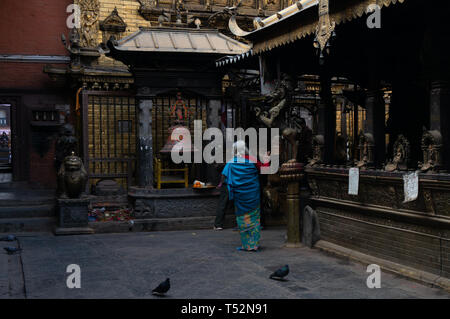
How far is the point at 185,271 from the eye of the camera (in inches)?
296

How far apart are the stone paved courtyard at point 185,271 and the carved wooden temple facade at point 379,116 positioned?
55cm

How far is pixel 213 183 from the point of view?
1280 cm

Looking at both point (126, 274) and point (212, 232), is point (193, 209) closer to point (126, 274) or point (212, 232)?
point (212, 232)

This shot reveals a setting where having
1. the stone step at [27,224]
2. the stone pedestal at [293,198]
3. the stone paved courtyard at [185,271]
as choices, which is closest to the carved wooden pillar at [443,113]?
the stone paved courtyard at [185,271]

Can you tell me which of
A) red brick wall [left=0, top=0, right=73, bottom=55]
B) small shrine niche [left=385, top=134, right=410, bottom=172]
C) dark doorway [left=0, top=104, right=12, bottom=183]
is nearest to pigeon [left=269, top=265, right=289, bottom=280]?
small shrine niche [left=385, top=134, right=410, bottom=172]

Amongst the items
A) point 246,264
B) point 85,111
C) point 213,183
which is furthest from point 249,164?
point 85,111

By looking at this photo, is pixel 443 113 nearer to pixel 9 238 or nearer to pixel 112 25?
pixel 9 238

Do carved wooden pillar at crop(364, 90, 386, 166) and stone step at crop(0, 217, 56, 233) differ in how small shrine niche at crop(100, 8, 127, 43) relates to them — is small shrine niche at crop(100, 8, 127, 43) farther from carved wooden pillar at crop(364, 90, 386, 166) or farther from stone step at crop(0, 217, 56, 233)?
carved wooden pillar at crop(364, 90, 386, 166)

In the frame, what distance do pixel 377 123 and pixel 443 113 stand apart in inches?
59.1

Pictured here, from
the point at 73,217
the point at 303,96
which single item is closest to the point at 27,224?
the point at 73,217

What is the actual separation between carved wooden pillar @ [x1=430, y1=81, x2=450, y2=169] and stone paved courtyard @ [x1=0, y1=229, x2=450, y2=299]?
179 cm

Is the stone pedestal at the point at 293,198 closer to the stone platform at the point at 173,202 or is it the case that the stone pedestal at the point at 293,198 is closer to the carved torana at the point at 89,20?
the stone platform at the point at 173,202

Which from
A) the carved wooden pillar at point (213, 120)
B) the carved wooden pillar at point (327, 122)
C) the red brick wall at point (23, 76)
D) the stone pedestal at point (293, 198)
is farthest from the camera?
the red brick wall at point (23, 76)

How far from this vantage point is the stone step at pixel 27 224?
1120 cm
